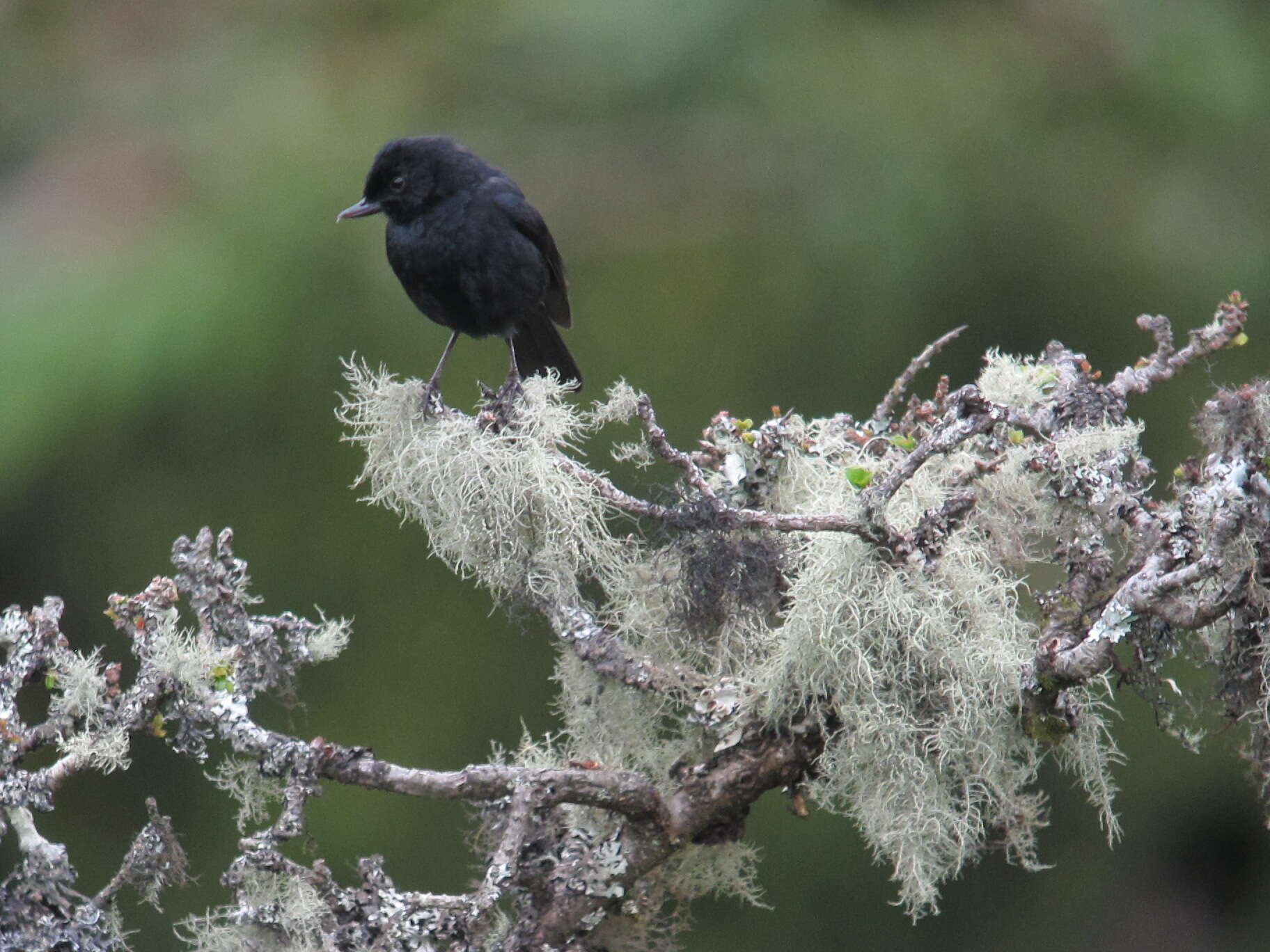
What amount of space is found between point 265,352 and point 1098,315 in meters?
1.86

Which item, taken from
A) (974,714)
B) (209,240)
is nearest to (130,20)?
(209,240)

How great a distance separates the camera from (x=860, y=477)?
67.0 inches

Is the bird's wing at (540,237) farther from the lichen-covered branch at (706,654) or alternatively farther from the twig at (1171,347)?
the twig at (1171,347)

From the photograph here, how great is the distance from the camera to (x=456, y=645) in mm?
3189

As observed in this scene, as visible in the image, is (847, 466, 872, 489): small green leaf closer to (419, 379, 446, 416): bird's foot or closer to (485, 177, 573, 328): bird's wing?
(419, 379, 446, 416): bird's foot

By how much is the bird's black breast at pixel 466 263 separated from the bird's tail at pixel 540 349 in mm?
134

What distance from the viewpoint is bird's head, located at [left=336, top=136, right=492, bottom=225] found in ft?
8.43

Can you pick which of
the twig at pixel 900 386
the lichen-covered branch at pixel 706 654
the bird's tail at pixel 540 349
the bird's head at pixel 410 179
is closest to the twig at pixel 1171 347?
the lichen-covered branch at pixel 706 654

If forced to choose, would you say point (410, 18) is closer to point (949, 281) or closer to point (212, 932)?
point (949, 281)

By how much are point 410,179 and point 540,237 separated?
29 cm

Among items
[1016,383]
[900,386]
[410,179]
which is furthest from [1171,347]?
[410,179]

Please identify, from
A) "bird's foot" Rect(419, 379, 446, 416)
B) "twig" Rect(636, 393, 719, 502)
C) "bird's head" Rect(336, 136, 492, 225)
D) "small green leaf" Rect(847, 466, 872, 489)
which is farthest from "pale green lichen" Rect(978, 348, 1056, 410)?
"bird's head" Rect(336, 136, 492, 225)

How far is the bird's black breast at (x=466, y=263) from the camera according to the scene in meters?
2.57

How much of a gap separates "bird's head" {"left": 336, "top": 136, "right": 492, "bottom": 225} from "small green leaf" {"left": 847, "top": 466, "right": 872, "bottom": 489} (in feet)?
3.99
